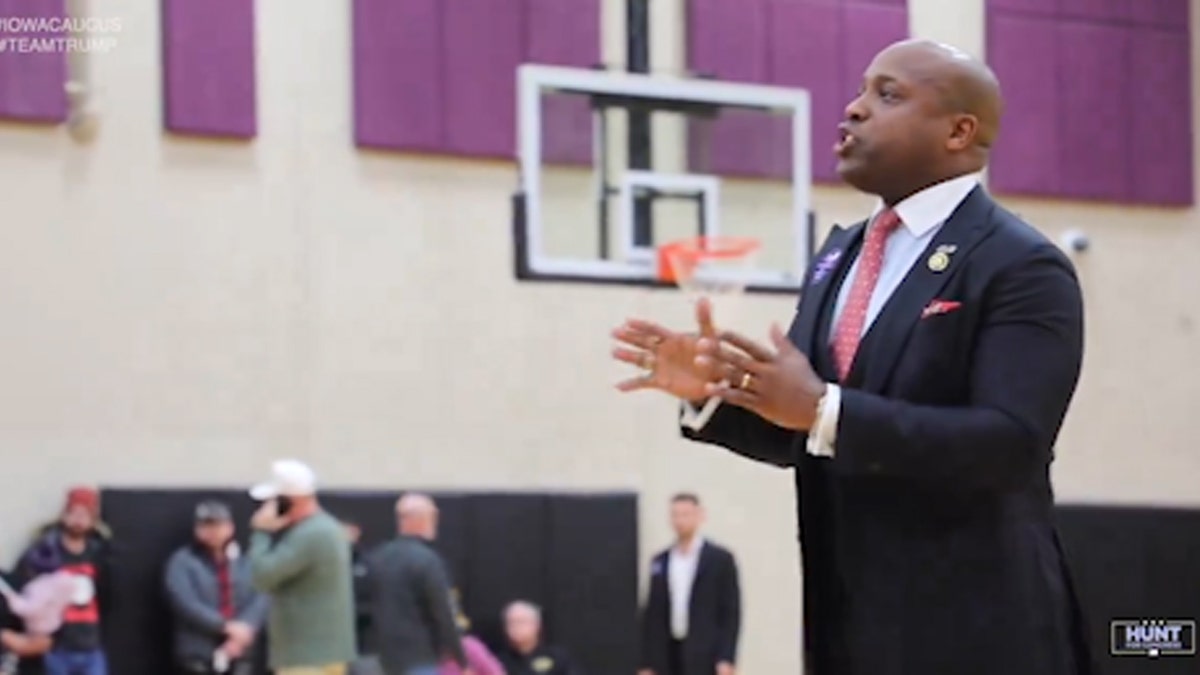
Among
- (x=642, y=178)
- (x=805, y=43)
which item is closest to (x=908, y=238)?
(x=642, y=178)

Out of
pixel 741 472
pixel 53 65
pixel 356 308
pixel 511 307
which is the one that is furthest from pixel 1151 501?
pixel 53 65

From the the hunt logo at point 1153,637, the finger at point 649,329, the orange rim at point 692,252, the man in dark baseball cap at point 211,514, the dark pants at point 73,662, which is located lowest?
the the hunt logo at point 1153,637

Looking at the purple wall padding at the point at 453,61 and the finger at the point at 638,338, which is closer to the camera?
the finger at the point at 638,338

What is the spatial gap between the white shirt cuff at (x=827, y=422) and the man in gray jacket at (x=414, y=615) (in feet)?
22.8

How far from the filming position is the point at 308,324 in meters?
11.5

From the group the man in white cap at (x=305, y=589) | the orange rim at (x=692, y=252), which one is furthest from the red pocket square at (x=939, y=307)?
the man in white cap at (x=305, y=589)

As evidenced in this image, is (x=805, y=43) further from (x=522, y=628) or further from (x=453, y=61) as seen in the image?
(x=522, y=628)

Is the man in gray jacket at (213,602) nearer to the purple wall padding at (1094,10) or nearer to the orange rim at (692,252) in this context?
the orange rim at (692,252)

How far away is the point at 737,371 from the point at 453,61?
9205mm

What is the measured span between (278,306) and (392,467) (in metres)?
1.17

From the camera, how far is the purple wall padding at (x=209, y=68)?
1119 cm

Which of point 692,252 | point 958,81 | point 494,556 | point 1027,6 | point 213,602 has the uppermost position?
point 1027,6

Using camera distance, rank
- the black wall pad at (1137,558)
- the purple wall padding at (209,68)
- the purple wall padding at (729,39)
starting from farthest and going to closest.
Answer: the black wall pad at (1137,558) → the purple wall padding at (729,39) → the purple wall padding at (209,68)

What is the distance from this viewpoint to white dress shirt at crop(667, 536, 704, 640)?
11.1 meters
